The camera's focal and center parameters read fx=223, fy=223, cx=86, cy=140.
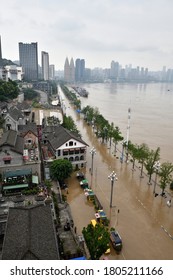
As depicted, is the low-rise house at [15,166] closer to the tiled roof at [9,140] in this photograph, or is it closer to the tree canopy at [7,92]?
the tiled roof at [9,140]

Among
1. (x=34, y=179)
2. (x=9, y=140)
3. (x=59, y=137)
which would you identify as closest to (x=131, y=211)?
(x=34, y=179)

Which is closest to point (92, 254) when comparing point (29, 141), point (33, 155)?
point (33, 155)

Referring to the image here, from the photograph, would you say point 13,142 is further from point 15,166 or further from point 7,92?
point 7,92

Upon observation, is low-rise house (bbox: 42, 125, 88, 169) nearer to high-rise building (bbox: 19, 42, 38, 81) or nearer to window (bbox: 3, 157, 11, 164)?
window (bbox: 3, 157, 11, 164)

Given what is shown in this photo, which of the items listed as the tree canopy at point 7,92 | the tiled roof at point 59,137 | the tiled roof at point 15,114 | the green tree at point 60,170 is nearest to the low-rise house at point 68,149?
the tiled roof at point 59,137

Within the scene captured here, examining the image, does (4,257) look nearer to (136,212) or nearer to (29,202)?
(29,202)

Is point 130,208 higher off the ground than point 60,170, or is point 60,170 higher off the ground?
point 60,170

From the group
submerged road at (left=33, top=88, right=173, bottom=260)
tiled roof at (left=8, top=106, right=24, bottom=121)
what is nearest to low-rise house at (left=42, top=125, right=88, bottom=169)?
submerged road at (left=33, top=88, right=173, bottom=260)
